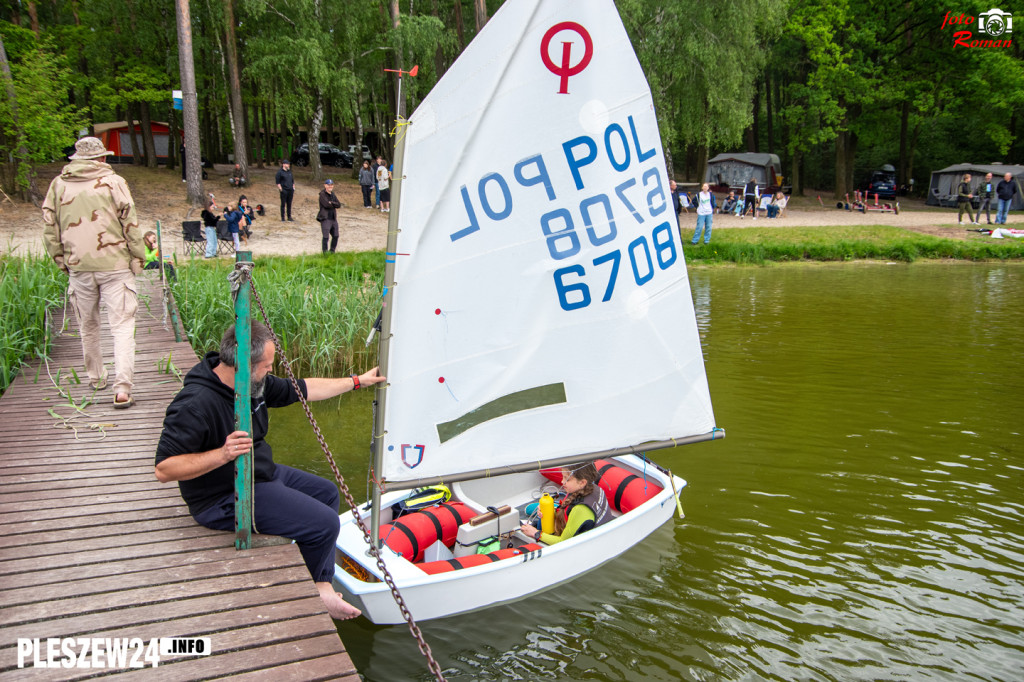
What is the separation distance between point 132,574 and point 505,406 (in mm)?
2294

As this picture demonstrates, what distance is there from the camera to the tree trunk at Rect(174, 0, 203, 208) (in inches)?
774

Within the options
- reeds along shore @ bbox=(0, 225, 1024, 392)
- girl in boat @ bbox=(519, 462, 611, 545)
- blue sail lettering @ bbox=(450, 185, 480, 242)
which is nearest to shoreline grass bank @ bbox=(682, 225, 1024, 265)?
reeds along shore @ bbox=(0, 225, 1024, 392)

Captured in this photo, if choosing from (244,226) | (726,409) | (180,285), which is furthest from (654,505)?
(244,226)

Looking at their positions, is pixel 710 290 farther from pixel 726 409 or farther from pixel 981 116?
pixel 981 116

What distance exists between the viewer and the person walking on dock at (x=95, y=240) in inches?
235

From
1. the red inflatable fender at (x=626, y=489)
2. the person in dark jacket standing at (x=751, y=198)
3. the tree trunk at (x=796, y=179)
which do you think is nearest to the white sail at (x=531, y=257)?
the red inflatable fender at (x=626, y=489)

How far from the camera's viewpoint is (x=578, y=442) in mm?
5035

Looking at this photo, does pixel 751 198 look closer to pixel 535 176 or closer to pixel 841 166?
pixel 841 166

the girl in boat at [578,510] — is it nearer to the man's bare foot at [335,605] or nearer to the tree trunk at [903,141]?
the man's bare foot at [335,605]

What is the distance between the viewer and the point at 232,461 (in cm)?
410

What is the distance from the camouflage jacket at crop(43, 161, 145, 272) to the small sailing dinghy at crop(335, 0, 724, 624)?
124 inches

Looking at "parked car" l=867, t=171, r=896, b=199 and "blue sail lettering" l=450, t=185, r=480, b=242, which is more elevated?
"parked car" l=867, t=171, r=896, b=199

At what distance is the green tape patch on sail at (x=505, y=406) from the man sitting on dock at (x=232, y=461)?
0.58 metres

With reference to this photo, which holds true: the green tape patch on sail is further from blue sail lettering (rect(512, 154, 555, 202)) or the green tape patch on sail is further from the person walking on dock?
the person walking on dock
